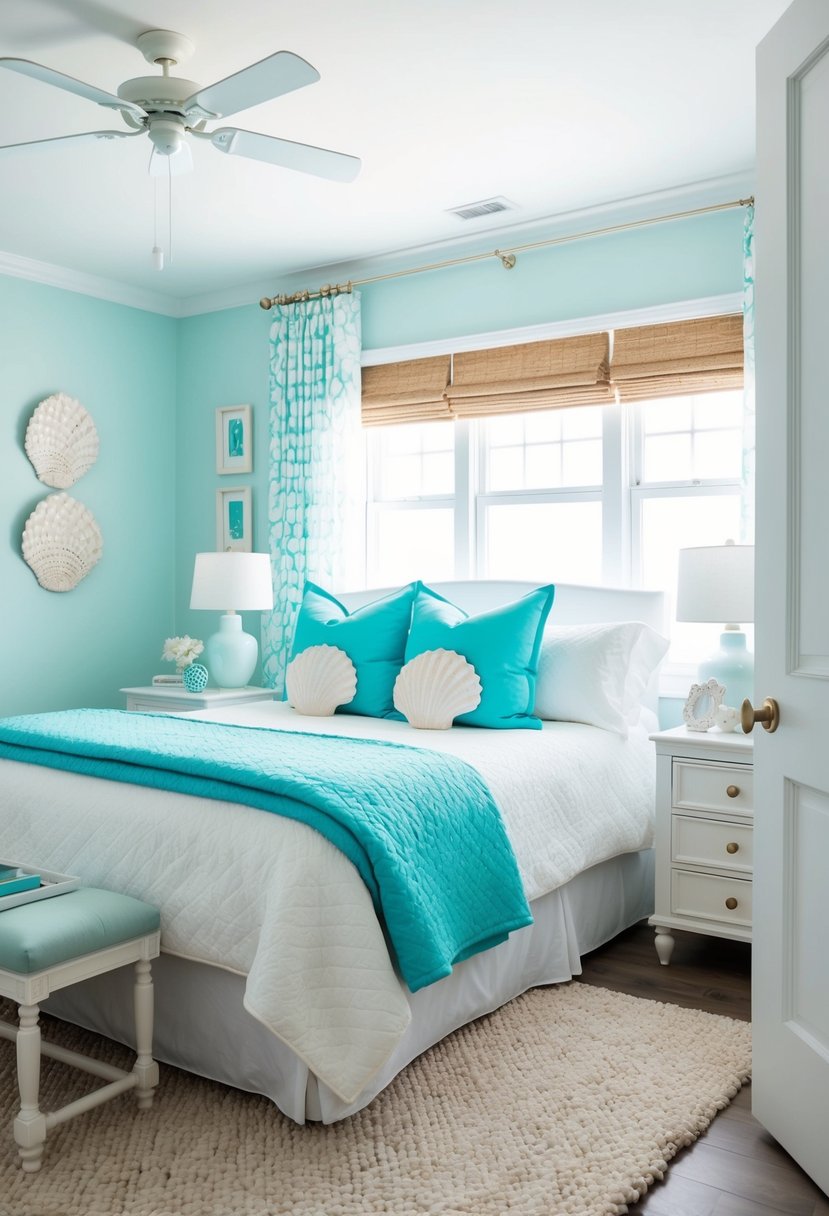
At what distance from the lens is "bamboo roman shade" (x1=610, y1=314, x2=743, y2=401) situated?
12.5 feet

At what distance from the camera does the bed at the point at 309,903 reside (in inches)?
80.7

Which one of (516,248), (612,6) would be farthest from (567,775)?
(516,248)

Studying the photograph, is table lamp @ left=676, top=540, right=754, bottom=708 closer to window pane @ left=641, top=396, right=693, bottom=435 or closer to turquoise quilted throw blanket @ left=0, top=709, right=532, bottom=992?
window pane @ left=641, top=396, right=693, bottom=435

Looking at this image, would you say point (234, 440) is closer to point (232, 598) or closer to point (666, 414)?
point (232, 598)

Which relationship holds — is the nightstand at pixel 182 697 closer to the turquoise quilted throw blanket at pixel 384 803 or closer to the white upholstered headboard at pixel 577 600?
the white upholstered headboard at pixel 577 600

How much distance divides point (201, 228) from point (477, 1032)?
3.42m

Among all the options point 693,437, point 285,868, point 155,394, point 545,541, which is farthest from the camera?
point 155,394

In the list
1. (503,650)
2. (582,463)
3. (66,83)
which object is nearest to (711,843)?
(503,650)

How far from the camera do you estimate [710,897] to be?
306 cm

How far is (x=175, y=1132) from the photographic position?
2.12 meters

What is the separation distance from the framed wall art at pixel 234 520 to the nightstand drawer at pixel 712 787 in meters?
2.83

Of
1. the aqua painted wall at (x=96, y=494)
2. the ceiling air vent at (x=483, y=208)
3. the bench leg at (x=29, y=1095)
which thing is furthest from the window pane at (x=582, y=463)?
the bench leg at (x=29, y=1095)

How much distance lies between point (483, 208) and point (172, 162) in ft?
5.00

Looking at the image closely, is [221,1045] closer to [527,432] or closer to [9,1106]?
[9,1106]
